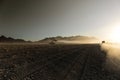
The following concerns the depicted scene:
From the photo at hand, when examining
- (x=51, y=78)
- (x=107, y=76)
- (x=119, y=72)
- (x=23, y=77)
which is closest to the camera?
(x=23, y=77)

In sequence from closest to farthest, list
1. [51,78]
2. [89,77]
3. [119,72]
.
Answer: [51,78] → [89,77] → [119,72]

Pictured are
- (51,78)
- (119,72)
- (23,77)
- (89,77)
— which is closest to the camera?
(23,77)

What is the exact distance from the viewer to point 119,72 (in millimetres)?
28141

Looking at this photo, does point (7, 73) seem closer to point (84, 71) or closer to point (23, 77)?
point (23, 77)

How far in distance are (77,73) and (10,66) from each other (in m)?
5.84

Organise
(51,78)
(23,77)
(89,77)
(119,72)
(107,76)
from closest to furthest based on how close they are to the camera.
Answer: (23,77)
(51,78)
(89,77)
(107,76)
(119,72)

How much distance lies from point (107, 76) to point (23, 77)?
8.38m

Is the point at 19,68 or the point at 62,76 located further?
the point at 19,68

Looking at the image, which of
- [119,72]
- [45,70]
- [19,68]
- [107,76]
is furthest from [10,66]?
[119,72]

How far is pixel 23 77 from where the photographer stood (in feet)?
65.8

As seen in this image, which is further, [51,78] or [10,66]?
[10,66]

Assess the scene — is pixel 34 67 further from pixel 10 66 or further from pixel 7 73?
pixel 7 73

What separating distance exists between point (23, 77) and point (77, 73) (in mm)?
5668

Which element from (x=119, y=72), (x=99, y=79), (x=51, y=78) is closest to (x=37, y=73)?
(x=51, y=78)
